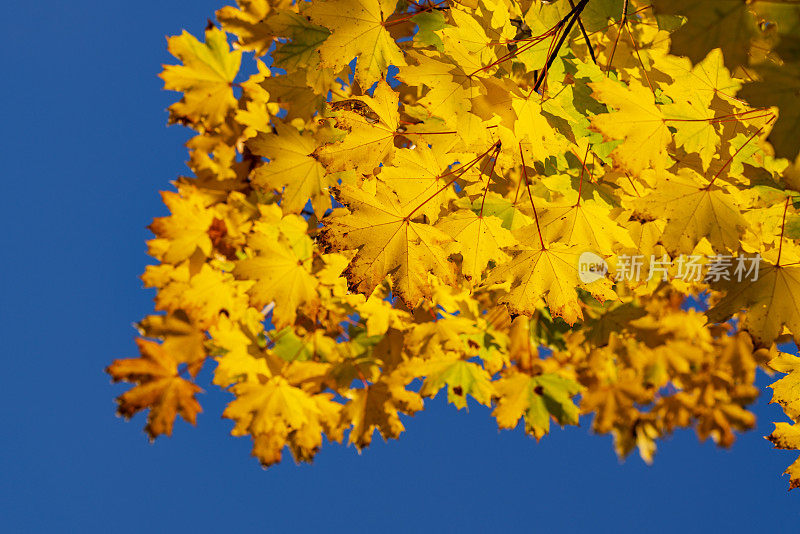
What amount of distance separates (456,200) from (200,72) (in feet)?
5.58

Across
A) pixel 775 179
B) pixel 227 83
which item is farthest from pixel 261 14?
pixel 775 179

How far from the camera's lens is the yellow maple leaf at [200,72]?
2.96 meters

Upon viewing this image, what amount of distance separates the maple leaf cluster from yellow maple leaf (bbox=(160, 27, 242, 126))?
1 cm

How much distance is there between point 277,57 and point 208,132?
53.8 inches

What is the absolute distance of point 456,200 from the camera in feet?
8.28

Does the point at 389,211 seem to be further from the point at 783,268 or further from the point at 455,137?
the point at 783,268

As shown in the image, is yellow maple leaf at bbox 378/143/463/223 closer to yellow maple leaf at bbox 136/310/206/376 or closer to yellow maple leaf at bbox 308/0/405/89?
yellow maple leaf at bbox 308/0/405/89

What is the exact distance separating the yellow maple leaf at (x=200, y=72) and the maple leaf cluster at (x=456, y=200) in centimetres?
1

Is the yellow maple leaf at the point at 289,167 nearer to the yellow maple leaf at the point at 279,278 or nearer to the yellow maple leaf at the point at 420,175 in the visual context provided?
the yellow maple leaf at the point at 279,278

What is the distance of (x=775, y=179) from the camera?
1.91 meters

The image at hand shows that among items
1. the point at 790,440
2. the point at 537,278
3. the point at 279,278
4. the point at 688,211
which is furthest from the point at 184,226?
the point at 790,440

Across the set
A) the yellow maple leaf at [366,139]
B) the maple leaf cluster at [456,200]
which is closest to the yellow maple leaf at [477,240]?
the maple leaf cluster at [456,200]

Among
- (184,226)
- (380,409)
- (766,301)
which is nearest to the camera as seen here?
(766,301)

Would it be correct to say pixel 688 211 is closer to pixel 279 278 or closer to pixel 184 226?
pixel 279 278
